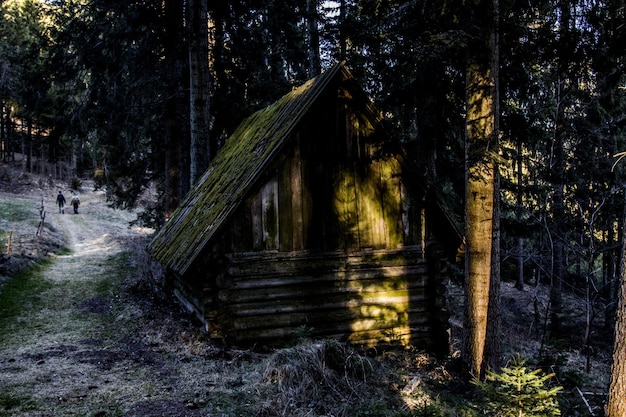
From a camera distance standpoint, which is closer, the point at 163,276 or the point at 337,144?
the point at 337,144

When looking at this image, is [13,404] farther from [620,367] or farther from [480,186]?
[480,186]

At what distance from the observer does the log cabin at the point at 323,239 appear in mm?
9375

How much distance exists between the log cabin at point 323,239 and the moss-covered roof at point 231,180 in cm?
5

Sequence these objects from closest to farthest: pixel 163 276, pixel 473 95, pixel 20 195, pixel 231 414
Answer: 1. pixel 231 414
2. pixel 473 95
3. pixel 163 276
4. pixel 20 195

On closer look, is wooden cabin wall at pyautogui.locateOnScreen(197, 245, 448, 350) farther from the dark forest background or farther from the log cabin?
the dark forest background

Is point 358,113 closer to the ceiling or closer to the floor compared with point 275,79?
closer to the floor

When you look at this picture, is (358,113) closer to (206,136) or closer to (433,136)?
(433,136)

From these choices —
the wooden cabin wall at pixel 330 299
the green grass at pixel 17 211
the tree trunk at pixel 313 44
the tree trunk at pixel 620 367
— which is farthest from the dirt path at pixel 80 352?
the green grass at pixel 17 211

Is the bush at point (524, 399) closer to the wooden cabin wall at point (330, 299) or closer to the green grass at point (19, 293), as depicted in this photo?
the wooden cabin wall at point (330, 299)

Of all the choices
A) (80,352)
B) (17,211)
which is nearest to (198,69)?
(80,352)

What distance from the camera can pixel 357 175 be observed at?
10.2 metres

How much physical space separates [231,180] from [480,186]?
5.37 m

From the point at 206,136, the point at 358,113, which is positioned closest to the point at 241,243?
the point at 358,113

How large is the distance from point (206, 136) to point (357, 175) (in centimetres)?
621
